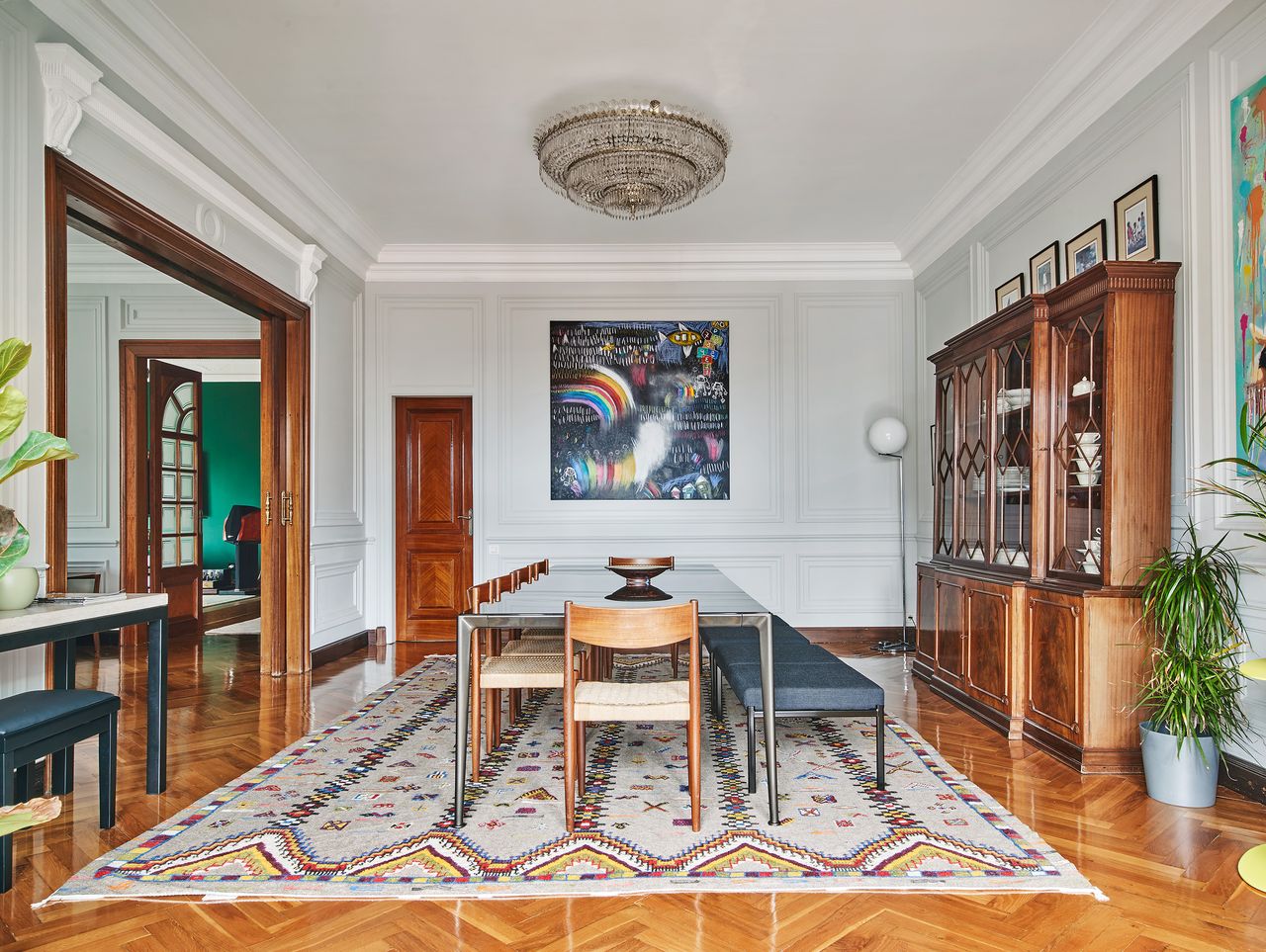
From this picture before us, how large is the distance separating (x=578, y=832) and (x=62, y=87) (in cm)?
354

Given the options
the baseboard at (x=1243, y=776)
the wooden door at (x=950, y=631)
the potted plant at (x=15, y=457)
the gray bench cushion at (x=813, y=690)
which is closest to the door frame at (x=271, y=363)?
the potted plant at (x=15, y=457)

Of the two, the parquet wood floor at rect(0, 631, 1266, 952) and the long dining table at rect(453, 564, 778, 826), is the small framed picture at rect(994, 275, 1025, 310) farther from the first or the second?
the parquet wood floor at rect(0, 631, 1266, 952)

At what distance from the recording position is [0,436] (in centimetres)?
232

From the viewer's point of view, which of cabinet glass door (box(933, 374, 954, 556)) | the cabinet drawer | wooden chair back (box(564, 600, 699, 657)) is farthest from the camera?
cabinet glass door (box(933, 374, 954, 556))

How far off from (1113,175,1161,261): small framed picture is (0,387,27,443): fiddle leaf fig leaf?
14.7 feet

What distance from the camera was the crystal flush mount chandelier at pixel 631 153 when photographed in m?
4.12

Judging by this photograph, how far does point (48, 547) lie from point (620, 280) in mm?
4816

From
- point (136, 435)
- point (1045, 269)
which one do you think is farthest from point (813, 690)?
point (136, 435)

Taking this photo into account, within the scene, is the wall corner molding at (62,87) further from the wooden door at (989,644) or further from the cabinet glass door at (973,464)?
the wooden door at (989,644)

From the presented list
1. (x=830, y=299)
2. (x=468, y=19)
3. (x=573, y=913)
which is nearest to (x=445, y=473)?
(x=830, y=299)

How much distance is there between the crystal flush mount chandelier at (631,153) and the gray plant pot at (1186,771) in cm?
340

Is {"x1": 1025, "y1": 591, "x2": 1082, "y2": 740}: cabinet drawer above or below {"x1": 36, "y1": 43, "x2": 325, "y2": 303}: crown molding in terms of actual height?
below

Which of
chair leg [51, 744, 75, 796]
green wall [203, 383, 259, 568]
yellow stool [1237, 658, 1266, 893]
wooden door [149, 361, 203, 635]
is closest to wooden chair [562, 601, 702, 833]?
yellow stool [1237, 658, 1266, 893]

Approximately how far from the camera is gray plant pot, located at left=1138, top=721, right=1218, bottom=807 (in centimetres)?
307
